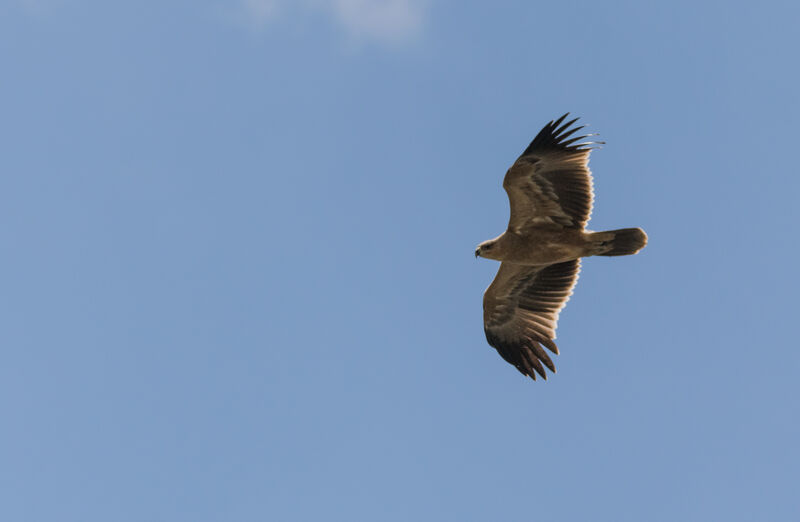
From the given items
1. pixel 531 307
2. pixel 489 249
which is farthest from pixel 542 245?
pixel 531 307

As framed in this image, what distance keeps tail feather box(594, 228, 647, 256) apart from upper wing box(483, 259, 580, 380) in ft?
4.95

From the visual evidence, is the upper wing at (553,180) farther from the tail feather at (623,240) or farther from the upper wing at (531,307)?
the upper wing at (531,307)

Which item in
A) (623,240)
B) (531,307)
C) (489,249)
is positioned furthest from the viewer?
(531,307)

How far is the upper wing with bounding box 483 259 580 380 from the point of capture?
1379 centimetres

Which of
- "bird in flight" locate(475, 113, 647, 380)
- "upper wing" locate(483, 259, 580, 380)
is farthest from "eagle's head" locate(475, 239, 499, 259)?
"upper wing" locate(483, 259, 580, 380)

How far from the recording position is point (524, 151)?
484 inches

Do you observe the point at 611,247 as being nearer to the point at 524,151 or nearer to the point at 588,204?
the point at 588,204

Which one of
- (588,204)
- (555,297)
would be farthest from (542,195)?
(555,297)

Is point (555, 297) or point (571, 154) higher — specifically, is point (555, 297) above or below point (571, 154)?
below

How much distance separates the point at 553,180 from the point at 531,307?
248 centimetres

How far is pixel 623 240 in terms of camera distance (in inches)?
480

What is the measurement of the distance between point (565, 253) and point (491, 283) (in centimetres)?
167

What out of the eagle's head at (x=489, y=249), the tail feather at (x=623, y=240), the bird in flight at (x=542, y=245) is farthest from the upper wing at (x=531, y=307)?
the tail feather at (x=623, y=240)

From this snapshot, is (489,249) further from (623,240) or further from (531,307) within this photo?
(623,240)
